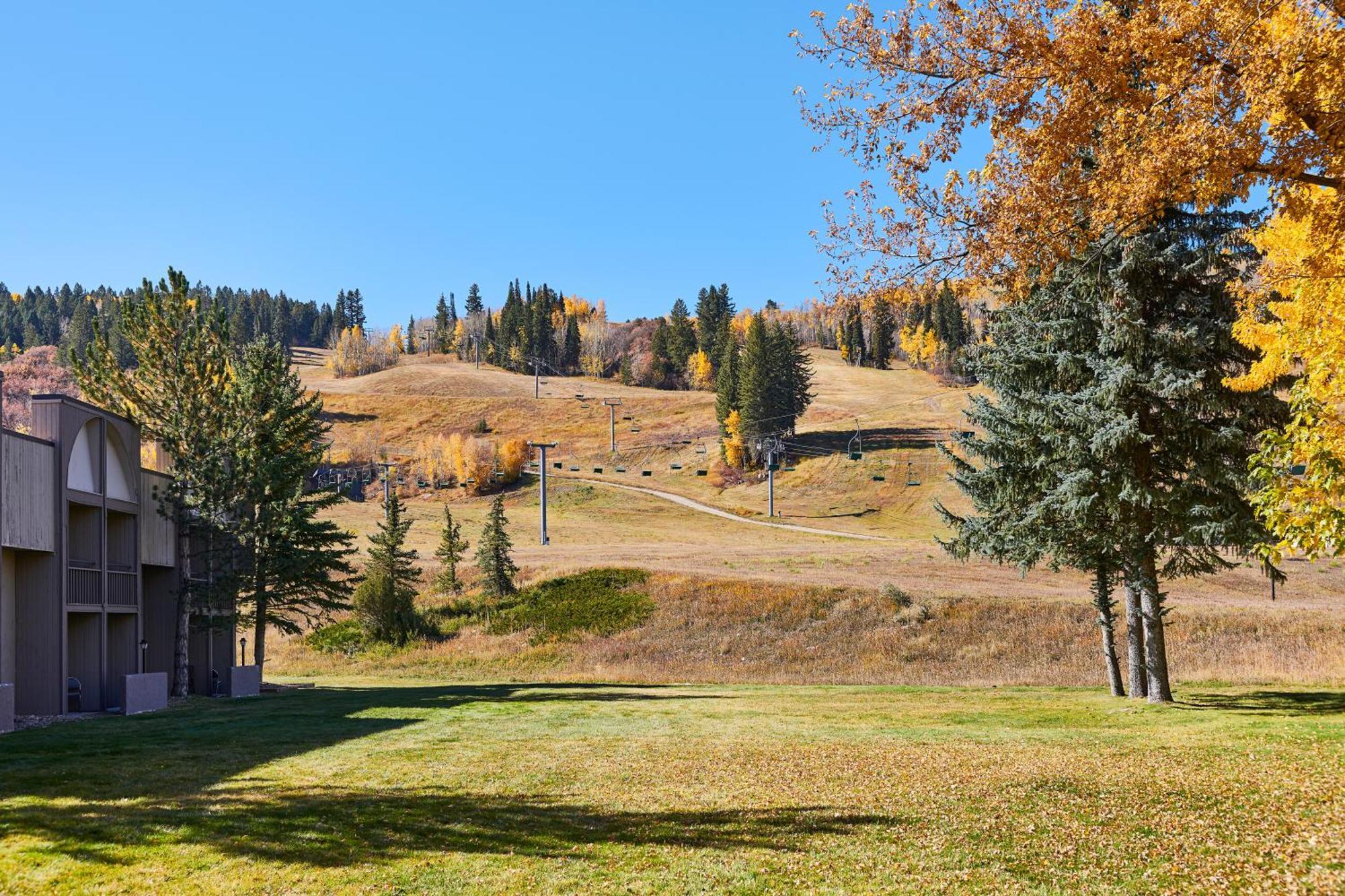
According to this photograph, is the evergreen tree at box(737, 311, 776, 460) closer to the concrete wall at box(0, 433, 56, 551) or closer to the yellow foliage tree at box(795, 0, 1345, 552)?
the concrete wall at box(0, 433, 56, 551)

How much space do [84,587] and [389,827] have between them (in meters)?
19.3

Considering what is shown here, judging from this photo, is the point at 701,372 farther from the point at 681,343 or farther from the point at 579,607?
the point at 579,607

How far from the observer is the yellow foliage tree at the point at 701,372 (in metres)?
169

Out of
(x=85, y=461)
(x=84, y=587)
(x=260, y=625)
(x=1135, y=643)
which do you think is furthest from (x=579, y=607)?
(x=1135, y=643)

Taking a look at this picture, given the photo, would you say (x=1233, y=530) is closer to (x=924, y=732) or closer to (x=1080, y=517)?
(x=1080, y=517)

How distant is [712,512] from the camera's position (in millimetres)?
93062

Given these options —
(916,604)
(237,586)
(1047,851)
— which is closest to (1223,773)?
(1047,851)

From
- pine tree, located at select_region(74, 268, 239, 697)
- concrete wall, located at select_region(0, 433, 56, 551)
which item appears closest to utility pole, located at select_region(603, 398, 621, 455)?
pine tree, located at select_region(74, 268, 239, 697)

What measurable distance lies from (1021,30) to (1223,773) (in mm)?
9639

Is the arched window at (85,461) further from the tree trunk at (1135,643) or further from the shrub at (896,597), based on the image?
the shrub at (896,597)


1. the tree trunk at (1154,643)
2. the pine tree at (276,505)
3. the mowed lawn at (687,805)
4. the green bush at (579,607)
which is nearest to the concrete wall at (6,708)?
the mowed lawn at (687,805)

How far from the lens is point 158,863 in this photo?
31.0ft

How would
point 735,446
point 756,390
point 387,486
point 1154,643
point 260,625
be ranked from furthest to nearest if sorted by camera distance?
point 735,446 → point 756,390 → point 387,486 → point 260,625 → point 1154,643

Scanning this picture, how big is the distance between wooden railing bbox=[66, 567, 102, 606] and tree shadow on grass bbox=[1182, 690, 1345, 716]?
26062mm
